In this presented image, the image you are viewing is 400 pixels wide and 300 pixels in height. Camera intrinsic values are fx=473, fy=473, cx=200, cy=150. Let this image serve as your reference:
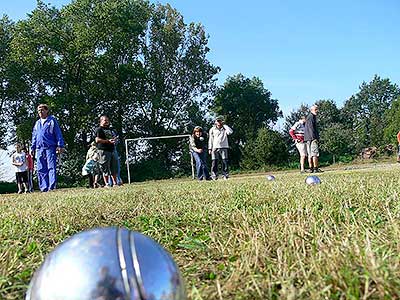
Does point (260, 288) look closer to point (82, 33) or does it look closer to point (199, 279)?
point (199, 279)

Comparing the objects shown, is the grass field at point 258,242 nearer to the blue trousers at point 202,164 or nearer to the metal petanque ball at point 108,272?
the metal petanque ball at point 108,272

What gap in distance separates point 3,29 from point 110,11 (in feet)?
29.0

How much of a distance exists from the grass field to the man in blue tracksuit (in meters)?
6.01

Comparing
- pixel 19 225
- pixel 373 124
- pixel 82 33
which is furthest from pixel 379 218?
pixel 373 124

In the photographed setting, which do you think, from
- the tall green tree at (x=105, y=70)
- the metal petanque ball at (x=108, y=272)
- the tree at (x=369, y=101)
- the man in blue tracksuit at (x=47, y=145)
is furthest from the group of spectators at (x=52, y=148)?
the tree at (x=369, y=101)

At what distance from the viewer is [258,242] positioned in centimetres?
254

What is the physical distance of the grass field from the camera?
1.81 metres

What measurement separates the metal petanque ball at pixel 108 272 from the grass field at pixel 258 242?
10.6 inches

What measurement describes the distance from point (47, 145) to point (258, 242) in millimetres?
8814

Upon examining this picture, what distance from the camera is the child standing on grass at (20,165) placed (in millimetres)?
16297

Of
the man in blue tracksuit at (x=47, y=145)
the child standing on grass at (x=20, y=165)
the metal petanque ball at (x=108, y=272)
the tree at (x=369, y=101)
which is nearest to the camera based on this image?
the metal petanque ball at (x=108, y=272)

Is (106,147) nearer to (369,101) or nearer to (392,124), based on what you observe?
(392,124)

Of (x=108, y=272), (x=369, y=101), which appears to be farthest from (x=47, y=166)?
(x=369, y=101)

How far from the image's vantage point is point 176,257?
2.69 metres
